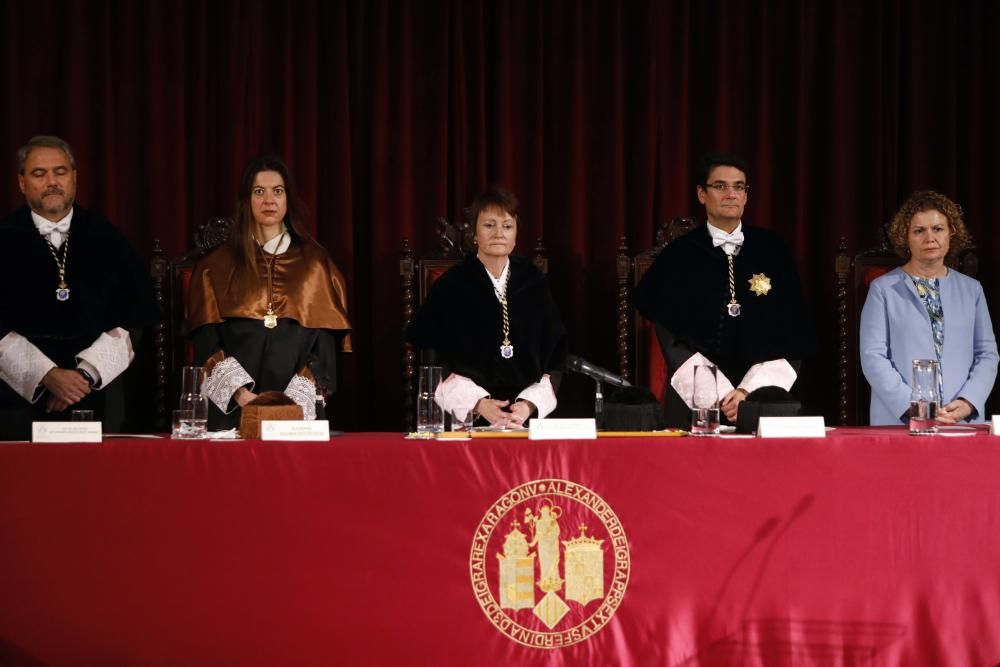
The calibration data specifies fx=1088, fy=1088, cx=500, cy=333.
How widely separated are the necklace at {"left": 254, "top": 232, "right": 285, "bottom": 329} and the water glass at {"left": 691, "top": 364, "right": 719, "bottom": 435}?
1.95 m

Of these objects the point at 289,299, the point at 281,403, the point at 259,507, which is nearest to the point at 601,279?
the point at 289,299

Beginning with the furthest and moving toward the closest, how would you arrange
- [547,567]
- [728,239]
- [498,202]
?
[728,239] → [498,202] → [547,567]

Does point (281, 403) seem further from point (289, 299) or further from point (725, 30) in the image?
point (725, 30)

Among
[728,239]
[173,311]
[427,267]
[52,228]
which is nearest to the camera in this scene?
[52,228]

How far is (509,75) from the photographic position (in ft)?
18.6

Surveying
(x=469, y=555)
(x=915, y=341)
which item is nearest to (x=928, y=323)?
(x=915, y=341)

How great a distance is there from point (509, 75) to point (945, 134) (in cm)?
234

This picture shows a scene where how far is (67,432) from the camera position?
10.6 ft

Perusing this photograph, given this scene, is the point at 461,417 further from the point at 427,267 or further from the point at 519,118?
the point at 519,118

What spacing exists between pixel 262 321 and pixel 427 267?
1.00 meters

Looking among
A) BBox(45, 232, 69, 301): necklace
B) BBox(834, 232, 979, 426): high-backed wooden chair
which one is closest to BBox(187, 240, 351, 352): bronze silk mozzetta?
BBox(45, 232, 69, 301): necklace

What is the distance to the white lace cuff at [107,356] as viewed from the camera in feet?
14.6

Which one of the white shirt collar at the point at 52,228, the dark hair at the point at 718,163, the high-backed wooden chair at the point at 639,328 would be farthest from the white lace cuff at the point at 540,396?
the white shirt collar at the point at 52,228

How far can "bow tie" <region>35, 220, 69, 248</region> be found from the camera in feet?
15.5
